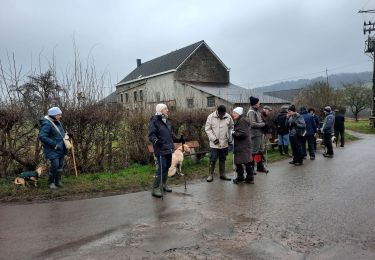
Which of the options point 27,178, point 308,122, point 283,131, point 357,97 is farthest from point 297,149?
point 357,97

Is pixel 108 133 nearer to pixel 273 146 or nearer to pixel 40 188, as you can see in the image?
pixel 40 188

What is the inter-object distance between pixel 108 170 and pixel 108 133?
105 centimetres

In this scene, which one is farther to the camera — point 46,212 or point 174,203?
point 174,203

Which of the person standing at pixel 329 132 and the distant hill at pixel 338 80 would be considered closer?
the person standing at pixel 329 132

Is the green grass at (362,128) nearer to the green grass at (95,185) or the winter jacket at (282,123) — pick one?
the winter jacket at (282,123)

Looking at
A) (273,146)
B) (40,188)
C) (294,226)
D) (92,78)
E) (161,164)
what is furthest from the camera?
(273,146)

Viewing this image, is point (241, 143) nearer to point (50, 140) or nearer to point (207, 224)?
point (207, 224)

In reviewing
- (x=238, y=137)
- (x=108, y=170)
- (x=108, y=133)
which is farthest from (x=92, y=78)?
(x=238, y=137)

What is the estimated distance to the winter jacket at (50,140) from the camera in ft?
28.5

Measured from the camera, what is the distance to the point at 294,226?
6.11 metres

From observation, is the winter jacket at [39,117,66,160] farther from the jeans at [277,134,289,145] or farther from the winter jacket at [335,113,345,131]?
the winter jacket at [335,113,345,131]

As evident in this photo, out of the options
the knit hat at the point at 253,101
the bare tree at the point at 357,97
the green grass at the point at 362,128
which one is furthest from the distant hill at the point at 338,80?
the knit hat at the point at 253,101

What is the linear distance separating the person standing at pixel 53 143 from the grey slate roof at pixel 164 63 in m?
39.1

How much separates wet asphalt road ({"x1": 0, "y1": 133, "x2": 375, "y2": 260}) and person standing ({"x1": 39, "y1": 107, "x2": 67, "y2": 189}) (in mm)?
1158
